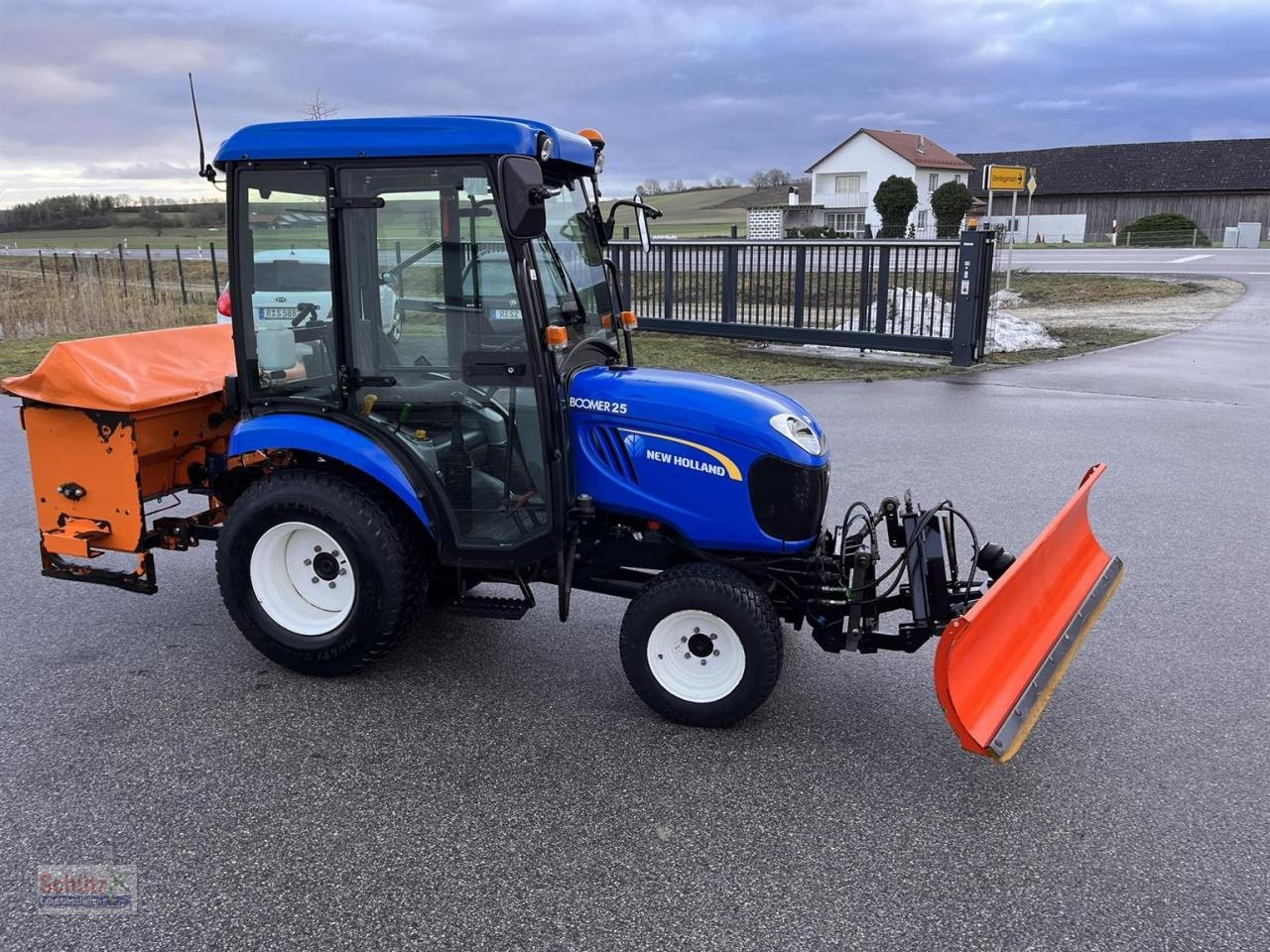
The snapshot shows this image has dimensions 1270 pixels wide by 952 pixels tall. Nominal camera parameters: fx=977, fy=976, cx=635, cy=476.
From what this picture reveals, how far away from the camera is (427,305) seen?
3.87 m

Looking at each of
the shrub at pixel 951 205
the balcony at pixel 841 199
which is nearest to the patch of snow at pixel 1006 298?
the shrub at pixel 951 205

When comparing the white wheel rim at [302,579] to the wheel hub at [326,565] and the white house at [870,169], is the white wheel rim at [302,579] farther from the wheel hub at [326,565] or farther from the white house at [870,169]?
the white house at [870,169]

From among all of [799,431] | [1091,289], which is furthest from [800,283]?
[1091,289]

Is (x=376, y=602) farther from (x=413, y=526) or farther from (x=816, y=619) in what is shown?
(x=816, y=619)

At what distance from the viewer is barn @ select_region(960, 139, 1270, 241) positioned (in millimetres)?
52500

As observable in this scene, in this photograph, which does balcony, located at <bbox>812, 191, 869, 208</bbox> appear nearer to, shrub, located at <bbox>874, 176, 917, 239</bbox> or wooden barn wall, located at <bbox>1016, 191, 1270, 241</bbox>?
wooden barn wall, located at <bbox>1016, 191, 1270, 241</bbox>

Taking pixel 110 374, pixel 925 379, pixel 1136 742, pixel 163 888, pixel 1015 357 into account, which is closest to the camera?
pixel 163 888

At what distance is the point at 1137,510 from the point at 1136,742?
131 inches

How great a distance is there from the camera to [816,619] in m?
3.91

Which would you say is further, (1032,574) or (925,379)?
(925,379)

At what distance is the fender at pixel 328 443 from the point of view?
398 centimetres

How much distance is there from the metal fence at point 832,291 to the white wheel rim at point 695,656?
30.7 feet

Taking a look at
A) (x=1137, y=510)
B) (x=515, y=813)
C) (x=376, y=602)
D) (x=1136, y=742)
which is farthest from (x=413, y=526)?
(x=1137, y=510)

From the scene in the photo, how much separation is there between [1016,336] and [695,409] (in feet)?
40.1
